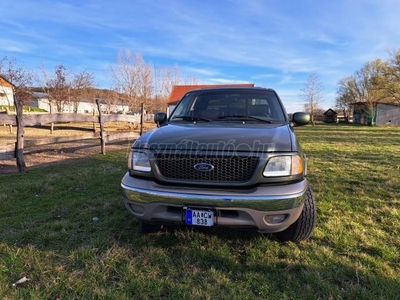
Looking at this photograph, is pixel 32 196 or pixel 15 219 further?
pixel 32 196

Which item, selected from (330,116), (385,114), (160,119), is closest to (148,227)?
(160,119)

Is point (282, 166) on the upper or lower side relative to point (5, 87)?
lower

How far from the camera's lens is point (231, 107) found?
3.66 m

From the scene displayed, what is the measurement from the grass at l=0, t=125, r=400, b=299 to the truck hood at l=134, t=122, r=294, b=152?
1.08m

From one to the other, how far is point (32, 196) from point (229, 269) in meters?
3.68

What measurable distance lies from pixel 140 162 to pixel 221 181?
0.81 m

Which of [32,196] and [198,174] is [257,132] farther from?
[32,196]

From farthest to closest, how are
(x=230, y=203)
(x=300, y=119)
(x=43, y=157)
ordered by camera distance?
1. (x=43, y=157)
2. (x=300, y=119)
3. (x=230, y=203)

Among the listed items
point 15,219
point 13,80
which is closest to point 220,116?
point 15,219

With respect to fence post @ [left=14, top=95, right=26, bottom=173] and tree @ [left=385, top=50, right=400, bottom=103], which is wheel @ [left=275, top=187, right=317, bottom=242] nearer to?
fence post @ [left=14, top=95, right=26, bottom=173]

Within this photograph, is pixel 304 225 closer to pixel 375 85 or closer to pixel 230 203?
pixel 230 203

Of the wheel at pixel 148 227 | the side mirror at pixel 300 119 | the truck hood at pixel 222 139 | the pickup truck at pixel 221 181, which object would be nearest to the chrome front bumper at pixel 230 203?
the pickup truck at pixel 221 181

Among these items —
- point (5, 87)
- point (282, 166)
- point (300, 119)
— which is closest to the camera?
point (282, 166)

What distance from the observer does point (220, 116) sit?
3521mm
